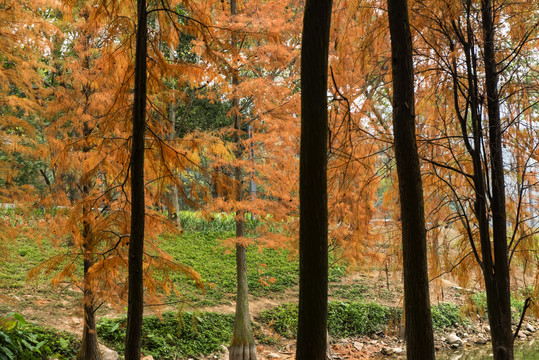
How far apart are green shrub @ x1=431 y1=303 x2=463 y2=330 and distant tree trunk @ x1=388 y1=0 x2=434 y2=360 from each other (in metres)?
9.65

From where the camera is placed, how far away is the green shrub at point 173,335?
26.5 feet

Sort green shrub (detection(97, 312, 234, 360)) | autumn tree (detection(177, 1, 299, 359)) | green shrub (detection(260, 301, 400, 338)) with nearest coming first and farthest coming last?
1. autumn tree (detection(177, 1, 299, 359))
2. green shrub (detection(97, 312, 234, 360))
3. green shrub (detection(260, 301, 400, 338))

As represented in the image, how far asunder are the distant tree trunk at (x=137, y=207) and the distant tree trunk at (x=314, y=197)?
4.16ft

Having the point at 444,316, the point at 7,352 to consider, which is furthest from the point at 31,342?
the point at 444,316

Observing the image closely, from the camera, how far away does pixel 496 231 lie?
4.07m

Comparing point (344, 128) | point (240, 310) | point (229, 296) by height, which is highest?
point (344, 128)

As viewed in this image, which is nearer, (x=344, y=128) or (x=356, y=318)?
(x=344, y=128)

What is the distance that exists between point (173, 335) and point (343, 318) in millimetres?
4892

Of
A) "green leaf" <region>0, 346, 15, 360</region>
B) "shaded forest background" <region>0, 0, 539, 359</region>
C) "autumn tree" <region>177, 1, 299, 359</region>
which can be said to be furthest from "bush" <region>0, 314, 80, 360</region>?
"autumn tree" <region>177, 1, 299, 359</region>

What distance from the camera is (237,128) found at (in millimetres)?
9008

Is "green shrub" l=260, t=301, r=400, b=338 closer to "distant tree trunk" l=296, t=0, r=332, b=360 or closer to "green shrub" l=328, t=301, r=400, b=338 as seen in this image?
"green shrub" l=328, t=301, r=400, b=338

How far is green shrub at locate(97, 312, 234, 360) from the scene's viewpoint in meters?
8.09

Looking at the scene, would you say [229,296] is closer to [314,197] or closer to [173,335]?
[173,335]

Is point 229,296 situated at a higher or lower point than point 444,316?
higher
